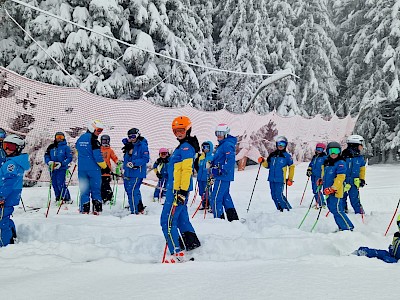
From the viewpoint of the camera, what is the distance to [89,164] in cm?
793

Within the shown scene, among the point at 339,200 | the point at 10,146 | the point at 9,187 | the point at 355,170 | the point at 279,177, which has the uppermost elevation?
the point at 10,146

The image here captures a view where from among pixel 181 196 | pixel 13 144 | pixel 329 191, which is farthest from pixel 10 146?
pixel 329 191

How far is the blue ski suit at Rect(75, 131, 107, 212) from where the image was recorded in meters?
7.87

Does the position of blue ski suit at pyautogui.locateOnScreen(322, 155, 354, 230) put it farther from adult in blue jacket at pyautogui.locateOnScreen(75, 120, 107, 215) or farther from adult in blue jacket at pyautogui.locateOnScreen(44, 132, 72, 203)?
adult in blue jacket at pyautogui.locateOnScreen(44, 132, 72, 203)

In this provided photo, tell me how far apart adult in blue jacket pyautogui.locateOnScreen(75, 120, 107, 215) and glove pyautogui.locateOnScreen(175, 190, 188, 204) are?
3.33 meters

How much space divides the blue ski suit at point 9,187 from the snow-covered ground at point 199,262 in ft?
0.98

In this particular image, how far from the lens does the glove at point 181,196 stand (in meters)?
4.94

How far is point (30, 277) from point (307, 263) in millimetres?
2723

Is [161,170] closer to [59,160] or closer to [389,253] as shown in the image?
[59,160]

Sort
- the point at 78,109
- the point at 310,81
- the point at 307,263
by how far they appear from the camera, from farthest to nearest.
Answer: the point at 310,81, the point at 78,109, the point at 307,263

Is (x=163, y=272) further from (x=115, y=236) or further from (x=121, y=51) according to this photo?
(x=121, y=51)

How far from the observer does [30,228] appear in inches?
251

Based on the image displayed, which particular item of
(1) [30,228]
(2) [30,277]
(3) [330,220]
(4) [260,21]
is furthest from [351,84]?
(2) [30,277]

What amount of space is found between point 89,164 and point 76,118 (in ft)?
10.6
